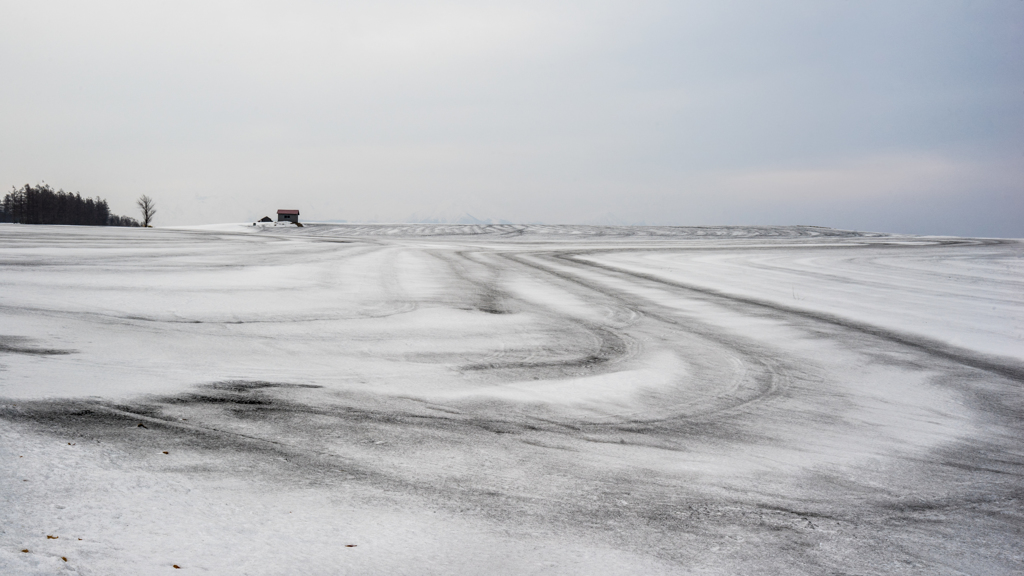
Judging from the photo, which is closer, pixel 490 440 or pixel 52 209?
pixel 490 440

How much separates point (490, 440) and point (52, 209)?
105095mm

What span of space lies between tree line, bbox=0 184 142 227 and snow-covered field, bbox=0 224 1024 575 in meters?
95.0

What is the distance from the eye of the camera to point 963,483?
3.53 meters

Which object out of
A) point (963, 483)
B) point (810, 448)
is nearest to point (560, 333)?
point (810, 448)

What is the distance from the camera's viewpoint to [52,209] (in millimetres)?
86562

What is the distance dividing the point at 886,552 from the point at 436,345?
4.69m

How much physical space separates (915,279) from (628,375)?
46.0 ft

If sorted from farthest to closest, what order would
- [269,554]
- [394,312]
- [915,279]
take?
[915,279] < [394,312] < [269,554]

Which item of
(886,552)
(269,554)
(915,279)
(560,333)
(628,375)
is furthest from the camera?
(915,279)

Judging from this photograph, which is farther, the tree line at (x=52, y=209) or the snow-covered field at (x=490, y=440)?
the tree line at (x=52, y=209)

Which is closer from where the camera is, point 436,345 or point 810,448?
point 810,448

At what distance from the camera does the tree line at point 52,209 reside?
276 feet

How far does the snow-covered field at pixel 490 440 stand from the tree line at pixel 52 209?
95.0 meters

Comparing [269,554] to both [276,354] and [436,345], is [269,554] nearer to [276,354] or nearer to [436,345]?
[276,354]
